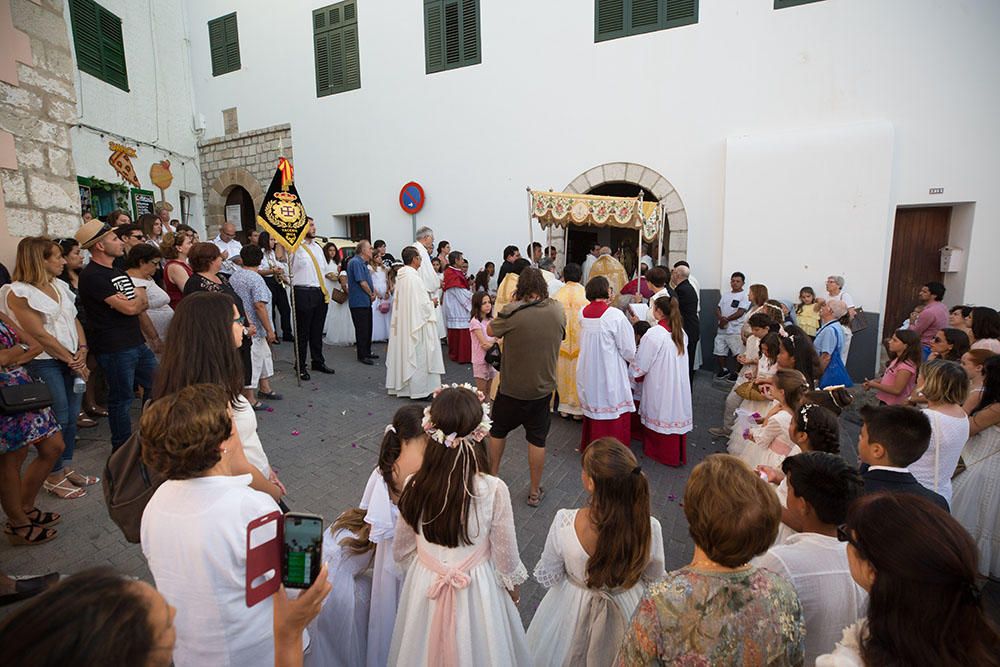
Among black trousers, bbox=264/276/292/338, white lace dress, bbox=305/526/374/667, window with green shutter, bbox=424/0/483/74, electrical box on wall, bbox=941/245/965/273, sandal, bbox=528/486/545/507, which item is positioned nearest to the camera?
white lace dress, bbox=305/526/374/667

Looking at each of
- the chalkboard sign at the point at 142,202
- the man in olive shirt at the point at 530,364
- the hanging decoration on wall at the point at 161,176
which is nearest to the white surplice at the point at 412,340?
the man in olive shirt at the point at 530,364

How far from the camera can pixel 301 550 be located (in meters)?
1.11

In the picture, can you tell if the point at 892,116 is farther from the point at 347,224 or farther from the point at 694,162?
the point at 347,224

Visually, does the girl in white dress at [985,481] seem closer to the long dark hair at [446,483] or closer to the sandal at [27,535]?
the long dark hair at [446,483]

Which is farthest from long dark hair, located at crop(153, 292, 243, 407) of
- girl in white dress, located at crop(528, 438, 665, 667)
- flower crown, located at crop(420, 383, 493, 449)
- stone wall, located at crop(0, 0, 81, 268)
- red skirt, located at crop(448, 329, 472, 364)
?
red skirt, located at crop(448, 329, 472, 364)

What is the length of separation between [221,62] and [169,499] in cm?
1455

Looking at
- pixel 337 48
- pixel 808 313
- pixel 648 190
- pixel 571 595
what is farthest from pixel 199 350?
pixel 337 48

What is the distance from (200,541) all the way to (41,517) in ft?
9.73

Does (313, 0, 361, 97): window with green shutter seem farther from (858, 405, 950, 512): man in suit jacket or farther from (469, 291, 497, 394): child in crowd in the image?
(858, 405, 950, 512): man in suit jacket

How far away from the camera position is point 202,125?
42.4 ft

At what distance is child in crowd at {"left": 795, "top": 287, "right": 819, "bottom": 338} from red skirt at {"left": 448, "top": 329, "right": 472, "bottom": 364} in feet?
16.0

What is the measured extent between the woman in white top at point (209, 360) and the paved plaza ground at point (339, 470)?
138cm

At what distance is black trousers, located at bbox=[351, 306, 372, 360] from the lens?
7719 millimetres

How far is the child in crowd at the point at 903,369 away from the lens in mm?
3844
